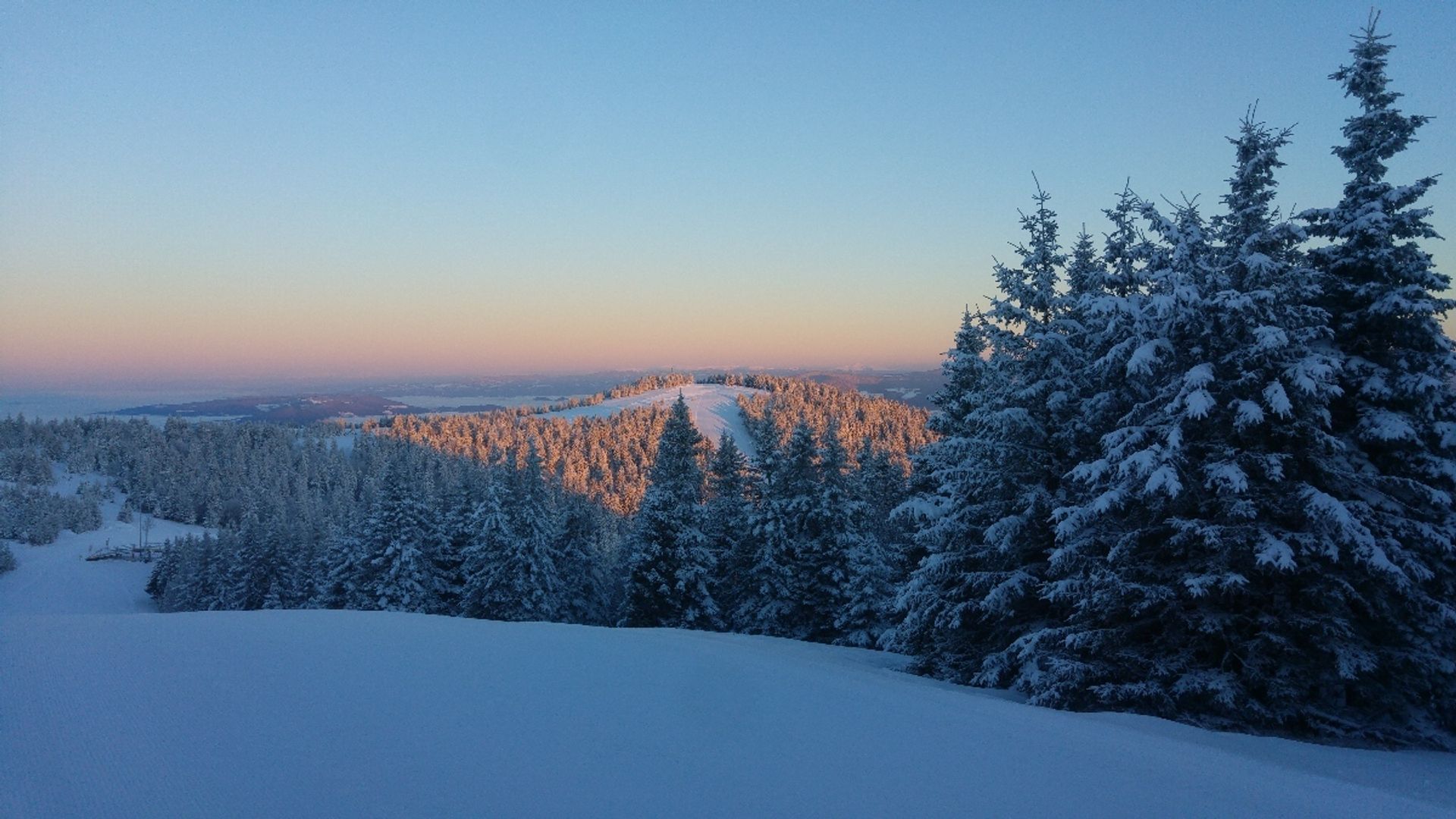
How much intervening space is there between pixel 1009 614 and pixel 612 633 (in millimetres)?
7683

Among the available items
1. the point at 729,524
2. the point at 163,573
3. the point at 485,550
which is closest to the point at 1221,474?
the point at 729,524

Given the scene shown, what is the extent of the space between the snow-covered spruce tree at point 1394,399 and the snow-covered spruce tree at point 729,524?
61.7 ft

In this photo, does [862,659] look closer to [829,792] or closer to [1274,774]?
[1274,774]

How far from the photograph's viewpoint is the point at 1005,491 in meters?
14.2

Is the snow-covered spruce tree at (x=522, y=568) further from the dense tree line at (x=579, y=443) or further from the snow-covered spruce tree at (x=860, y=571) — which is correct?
the dense tree line at (x=579, y=443)

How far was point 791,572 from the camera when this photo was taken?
2589cm

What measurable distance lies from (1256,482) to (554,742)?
11.6 meters

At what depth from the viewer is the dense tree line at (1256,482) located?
34.6 ft

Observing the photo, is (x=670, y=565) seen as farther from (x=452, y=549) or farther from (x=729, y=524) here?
(x=452, y=549)

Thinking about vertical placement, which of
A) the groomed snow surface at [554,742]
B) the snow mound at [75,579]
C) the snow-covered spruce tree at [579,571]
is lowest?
the snow mound at [75,579]

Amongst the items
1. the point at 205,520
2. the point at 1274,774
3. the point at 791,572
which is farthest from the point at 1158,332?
the point at 205,520

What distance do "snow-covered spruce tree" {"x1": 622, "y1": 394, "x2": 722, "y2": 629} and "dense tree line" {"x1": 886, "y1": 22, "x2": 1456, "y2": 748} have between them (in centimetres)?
1417

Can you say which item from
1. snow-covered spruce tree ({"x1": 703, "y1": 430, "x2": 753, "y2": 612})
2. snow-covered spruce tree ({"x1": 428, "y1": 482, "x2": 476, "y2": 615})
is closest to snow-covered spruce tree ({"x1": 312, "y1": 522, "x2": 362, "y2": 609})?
snow-covered spruce tree ({"x1": 428, "y1": 482, "x2": 476, "y2": 615})

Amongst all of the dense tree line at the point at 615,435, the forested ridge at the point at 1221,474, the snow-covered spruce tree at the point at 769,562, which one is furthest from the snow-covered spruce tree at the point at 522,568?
the dense tree line at the point at 615,435
